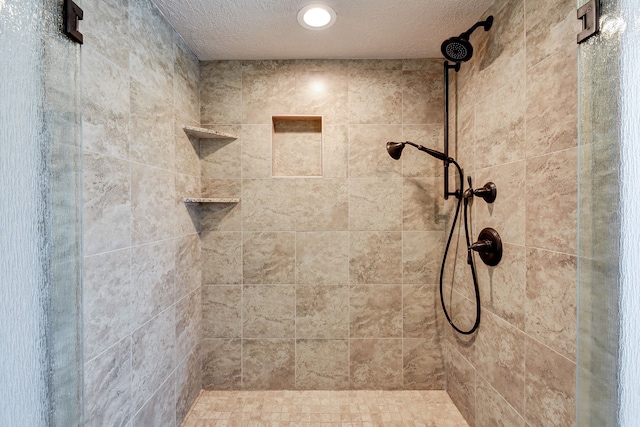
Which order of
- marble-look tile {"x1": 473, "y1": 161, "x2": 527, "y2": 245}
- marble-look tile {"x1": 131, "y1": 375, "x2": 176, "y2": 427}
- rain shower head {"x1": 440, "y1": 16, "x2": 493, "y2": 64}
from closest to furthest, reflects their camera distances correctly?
marble-look tile {"x1": 473, "y1": 161, "x2": 527, "y2": 245} < marble-look tile {"x1": 131, "y1": 375, "x2": 176, "y2": 427} < rain shower head {"x1": 440, "y1": 16, "x2": 493, "y2": 64}

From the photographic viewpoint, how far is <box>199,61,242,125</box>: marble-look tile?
73.3 inches

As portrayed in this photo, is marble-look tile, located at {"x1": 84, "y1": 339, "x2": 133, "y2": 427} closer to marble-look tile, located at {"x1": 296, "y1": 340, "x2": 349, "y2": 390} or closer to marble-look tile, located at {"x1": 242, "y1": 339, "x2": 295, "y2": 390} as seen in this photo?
marble-look tile, located at {"x1": 242, "y1": 339, "x2": 295, "y2": 390}

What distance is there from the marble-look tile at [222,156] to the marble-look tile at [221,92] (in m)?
0.07

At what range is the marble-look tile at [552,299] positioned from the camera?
930 mm

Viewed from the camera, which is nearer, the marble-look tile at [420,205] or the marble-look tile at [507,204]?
the marble-look tile at [507,204]

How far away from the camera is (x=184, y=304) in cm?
164

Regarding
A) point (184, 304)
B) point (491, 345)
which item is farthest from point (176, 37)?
point (491, 345)

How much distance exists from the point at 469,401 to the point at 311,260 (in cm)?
118

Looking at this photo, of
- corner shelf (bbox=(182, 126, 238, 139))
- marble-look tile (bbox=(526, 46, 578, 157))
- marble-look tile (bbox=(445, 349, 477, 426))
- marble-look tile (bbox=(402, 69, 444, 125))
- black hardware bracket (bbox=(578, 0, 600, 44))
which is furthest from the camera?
marble-look tile (bbox=(402, 69, 444, 125))

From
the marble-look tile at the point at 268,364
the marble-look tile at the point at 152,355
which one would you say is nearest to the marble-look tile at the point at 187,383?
the marble-look tile at the point at 152,355

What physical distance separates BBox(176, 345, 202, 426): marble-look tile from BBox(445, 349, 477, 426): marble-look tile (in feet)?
5.25

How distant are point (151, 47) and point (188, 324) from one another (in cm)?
150

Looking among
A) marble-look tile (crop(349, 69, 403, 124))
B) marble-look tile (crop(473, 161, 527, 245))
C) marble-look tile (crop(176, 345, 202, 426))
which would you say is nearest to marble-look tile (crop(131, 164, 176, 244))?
marble-look tile (crop(176, 345, 202, 426))

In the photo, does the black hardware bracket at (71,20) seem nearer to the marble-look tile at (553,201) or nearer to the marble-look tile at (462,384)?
the marble-look tile at (553,201)
